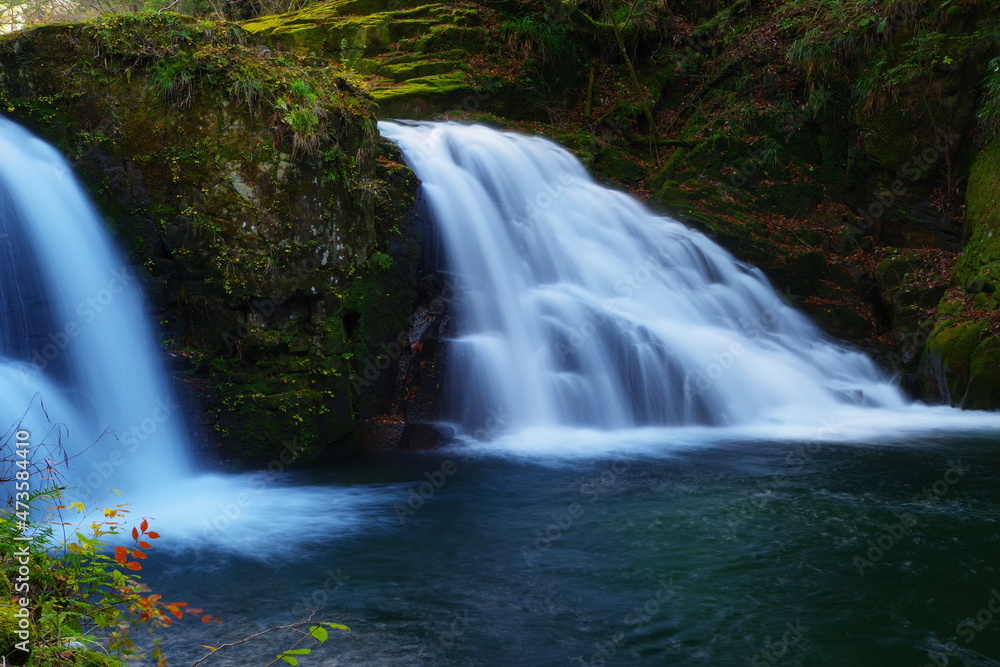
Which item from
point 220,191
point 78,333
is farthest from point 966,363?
point 78,333

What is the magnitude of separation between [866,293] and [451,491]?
8.36 meters

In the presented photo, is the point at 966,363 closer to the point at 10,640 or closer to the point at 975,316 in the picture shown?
the point at 975,316

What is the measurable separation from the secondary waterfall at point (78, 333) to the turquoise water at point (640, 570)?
1.53 m

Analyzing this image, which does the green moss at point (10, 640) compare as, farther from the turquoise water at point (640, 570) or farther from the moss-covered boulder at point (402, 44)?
the moss-covered boulder at point (402, 44)

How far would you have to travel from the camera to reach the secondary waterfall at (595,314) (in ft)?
28.4

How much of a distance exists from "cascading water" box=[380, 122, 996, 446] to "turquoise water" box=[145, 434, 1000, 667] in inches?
69.7

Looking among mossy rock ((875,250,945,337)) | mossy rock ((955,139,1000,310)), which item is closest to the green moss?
mossy rock ((955,139,1000,310))

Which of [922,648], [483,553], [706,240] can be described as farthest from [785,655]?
[706,240]

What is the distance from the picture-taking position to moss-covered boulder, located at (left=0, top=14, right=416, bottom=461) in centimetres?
675

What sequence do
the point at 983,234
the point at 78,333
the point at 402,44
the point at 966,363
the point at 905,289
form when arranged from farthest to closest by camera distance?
the point at 402,44, the point at 905,289, the point at 983,234, the point at 966,363, the point at 78,333

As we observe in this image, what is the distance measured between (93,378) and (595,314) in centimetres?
571

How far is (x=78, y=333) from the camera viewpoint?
6359mm

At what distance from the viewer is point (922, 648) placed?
142 inches

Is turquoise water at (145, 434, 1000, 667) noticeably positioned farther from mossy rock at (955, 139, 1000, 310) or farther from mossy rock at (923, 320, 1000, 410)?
mossy rock at (955, 139, 1000, 310)
